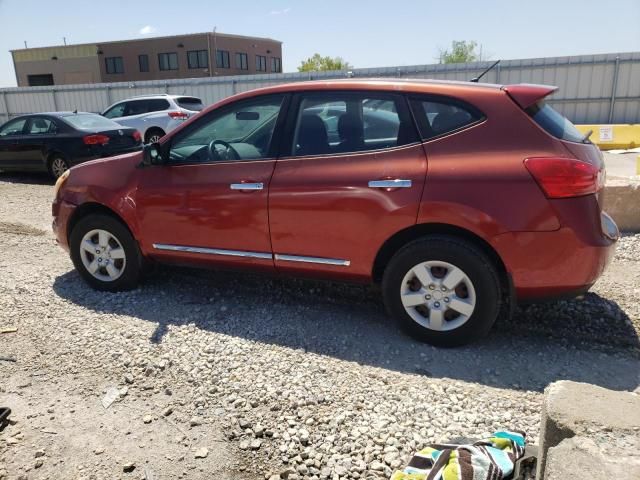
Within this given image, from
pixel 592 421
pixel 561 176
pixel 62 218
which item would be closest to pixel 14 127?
pixel 62 218

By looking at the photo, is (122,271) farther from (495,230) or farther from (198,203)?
(495,230)

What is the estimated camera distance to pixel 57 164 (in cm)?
1108

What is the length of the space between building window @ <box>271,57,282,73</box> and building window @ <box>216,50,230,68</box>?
1038cm

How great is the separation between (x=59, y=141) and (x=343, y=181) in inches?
367

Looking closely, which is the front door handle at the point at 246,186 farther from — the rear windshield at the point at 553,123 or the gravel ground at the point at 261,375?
the rear windshield at the point at 553,123

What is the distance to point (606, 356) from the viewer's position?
354 cm

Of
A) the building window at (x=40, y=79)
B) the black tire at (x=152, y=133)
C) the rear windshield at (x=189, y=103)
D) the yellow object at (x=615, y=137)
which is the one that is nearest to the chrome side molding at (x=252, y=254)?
the black tire at (x=152, y=133)

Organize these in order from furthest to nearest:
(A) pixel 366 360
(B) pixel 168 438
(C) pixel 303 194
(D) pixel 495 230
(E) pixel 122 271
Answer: (E) pixel 122 271, (C) pixel 303 194, (A) pixel 366 360, (D) pixel 495 230, (B) pixel 168 438

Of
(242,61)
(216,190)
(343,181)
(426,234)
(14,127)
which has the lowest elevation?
(426,234)

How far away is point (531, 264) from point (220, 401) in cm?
211

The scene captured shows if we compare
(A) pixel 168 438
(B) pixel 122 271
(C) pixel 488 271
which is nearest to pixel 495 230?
(C) pixel 488 271

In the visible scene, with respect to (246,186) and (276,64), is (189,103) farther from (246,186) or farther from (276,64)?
(276,64)

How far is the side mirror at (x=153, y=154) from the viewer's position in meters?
4.34

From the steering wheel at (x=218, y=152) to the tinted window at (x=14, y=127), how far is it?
31.3 feet
